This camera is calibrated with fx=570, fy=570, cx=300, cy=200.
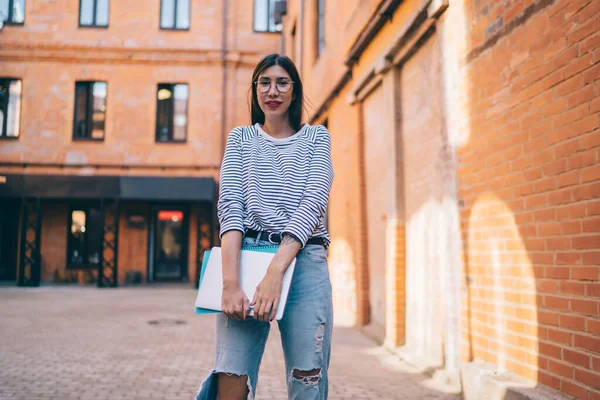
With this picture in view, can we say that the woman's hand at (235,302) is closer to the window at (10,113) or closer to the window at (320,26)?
the window at (320,26)

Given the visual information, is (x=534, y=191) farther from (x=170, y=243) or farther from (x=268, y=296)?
(x=170, y=243)

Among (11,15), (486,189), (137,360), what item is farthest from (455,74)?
(11,15)

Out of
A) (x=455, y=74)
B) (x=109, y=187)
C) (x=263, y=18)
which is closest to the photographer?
(x=455, y=74)

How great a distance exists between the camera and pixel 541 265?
354cm

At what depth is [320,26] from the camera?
12789mm

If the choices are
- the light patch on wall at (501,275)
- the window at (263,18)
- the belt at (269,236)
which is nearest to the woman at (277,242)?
the belt at (269,236)

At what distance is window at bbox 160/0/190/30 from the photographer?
19844 millimetres

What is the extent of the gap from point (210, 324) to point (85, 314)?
2797 mm

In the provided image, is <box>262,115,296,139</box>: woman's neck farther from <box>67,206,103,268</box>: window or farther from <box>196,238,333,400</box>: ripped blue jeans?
<box>67,206,103,268</box>: window

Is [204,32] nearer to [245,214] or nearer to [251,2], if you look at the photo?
[251,2]

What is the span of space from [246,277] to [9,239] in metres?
19.9

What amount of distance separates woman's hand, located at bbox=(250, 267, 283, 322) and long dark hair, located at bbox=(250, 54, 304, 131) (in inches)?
28.2

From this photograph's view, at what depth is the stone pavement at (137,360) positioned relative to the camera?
15.7 feet

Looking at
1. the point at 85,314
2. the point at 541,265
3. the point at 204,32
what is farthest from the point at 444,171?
the point at 204,32
